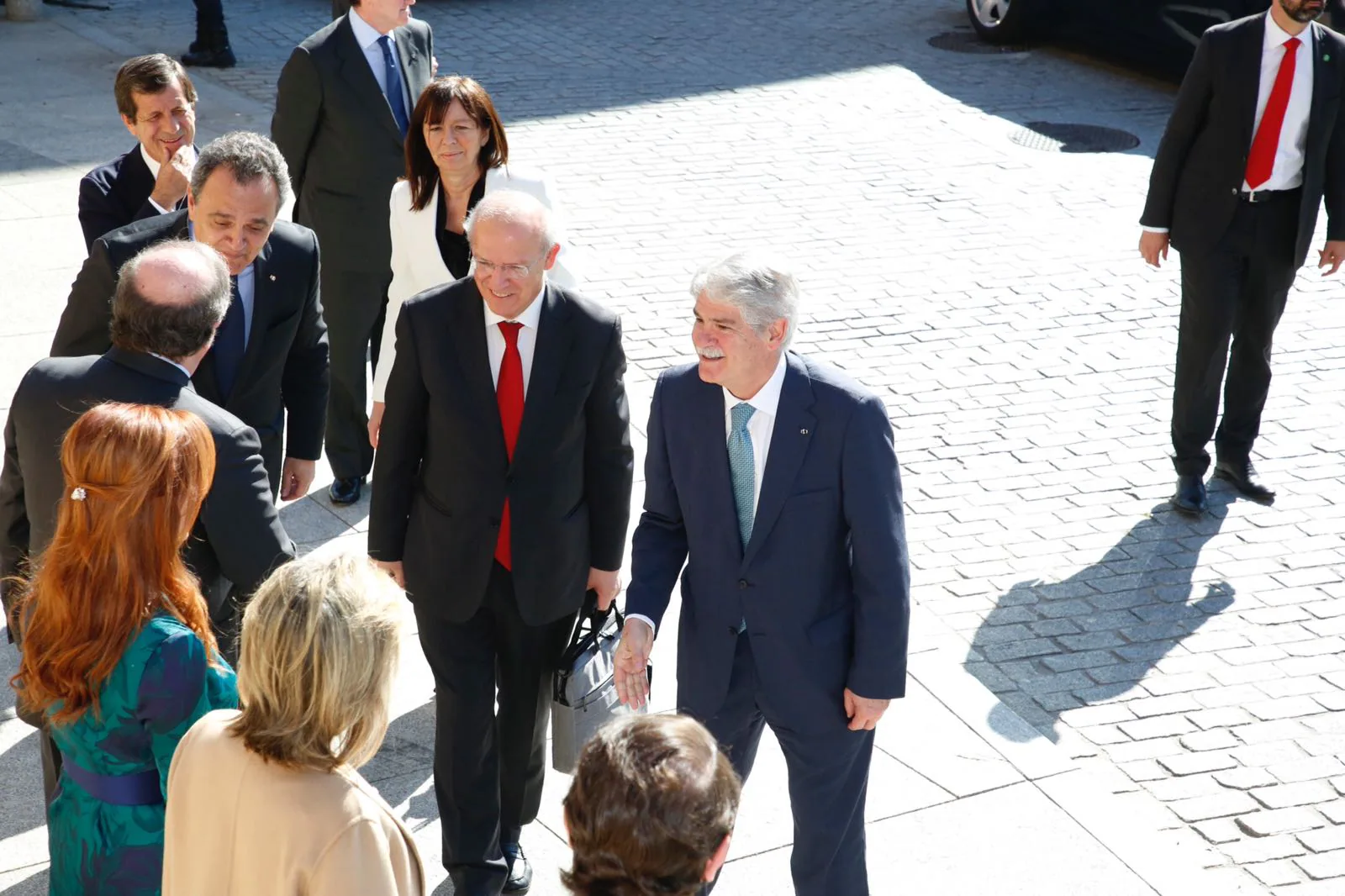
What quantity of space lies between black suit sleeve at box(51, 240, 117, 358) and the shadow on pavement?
346 centimetres

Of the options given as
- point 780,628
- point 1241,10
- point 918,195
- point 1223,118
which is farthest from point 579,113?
point 780,628

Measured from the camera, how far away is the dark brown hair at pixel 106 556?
126 inches

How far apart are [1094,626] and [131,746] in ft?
14.3

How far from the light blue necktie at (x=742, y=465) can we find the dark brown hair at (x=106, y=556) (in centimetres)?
148

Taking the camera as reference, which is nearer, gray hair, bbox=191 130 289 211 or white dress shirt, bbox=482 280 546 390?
white dress shirt, bbox=482 280 546 390

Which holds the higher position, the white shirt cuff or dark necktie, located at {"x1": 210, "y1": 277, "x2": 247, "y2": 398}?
dark necktie, located at {"x1": 210, "y1": 277, "x2": 247, "y2": 398}

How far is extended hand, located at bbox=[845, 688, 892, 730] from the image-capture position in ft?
13.5

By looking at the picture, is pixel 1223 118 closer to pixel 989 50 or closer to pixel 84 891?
pixel 84 891

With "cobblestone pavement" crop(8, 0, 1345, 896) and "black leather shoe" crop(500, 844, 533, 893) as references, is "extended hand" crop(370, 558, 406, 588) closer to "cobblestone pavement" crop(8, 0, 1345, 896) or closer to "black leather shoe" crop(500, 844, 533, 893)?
"black leather shoe" crop(500, 844, 533, 893)

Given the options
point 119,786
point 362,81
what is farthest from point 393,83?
point 119,786

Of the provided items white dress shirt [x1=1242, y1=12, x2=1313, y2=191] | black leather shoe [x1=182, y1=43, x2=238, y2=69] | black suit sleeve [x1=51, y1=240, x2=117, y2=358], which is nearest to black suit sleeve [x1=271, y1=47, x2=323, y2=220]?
black suit sleeve [x1=51, y1=240, x2=117, y2=358]

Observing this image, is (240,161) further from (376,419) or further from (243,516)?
(243,516)

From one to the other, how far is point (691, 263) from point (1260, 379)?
3999 millimetres

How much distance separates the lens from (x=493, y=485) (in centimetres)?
452
